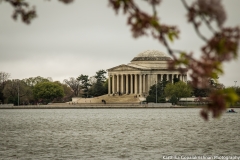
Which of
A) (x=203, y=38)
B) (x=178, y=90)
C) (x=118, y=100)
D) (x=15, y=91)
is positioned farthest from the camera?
(x=118, y=100)

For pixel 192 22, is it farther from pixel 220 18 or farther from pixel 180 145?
pixel 180 145

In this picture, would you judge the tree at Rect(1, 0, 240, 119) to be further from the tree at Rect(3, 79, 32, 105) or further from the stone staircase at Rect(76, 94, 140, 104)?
the tree at Rect(3, 79, 32, 105)

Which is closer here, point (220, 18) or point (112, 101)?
point (220, 18)

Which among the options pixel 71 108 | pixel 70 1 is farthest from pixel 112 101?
pixel 70 1

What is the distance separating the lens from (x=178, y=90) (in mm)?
176500

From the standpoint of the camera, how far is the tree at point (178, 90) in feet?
580

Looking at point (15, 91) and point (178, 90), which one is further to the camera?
point (15, 91)

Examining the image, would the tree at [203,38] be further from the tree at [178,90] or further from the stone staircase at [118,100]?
the stone staircase at [118,100]

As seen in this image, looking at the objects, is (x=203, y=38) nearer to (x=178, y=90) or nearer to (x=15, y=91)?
(x=178, y=90)

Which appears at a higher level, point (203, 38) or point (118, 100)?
point (118, 100)

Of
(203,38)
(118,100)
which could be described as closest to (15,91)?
(118,100)

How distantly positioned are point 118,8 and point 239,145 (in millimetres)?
43663

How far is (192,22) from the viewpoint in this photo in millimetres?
7344

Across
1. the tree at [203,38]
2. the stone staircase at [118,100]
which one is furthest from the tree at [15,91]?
the tree at [203,38]
